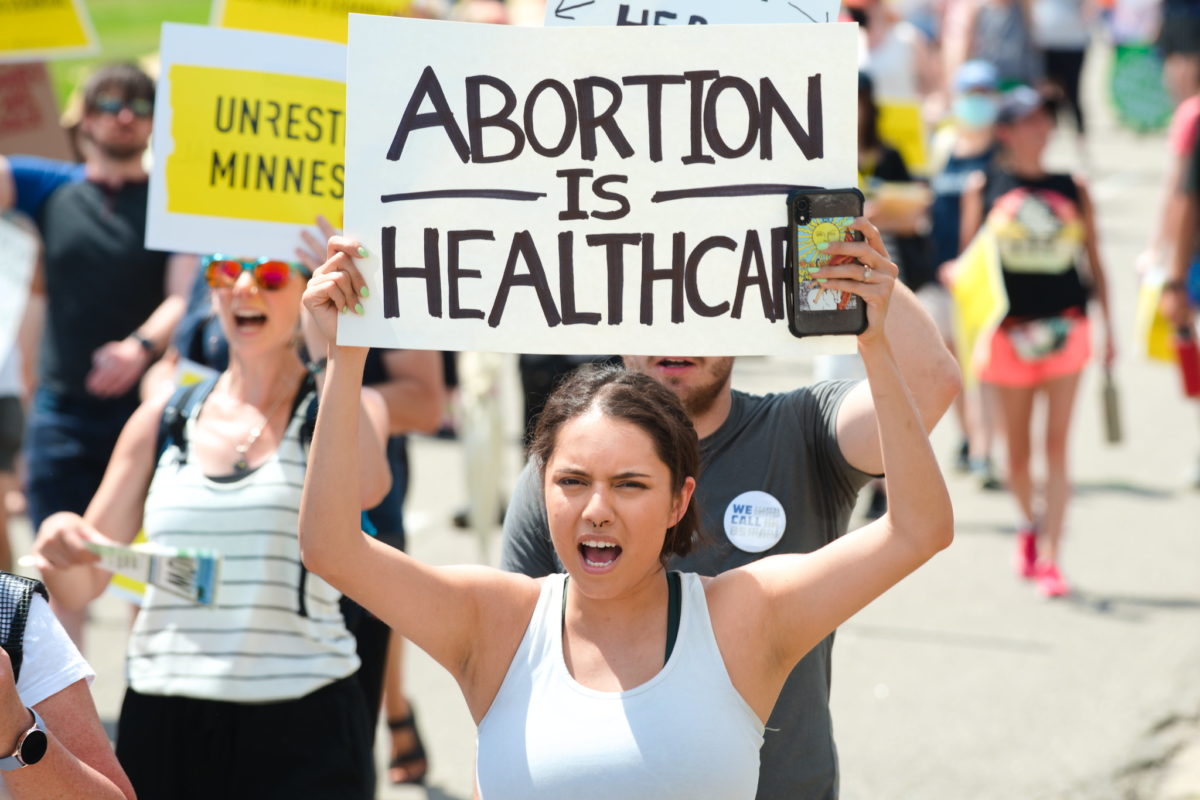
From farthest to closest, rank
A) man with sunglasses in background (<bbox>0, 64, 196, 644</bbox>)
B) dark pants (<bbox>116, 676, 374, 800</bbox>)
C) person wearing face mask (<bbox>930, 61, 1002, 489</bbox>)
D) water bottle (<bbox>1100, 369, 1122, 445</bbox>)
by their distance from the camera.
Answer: person wearing face mask (<bbox>930, 61, 1002, 489</bbox>), water bottle (<bbox>1100, 369, 1122, 445</bbox>), man with sunglasses in background (<bbox>0, 64, 196, 644</bbox>), dark pants (<bbox>116, 676, 374, 800</bbox>)

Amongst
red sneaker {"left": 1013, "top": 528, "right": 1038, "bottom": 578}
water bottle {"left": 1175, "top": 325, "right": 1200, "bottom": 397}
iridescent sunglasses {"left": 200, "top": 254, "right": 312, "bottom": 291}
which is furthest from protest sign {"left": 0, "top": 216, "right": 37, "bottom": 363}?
water bottle {"left": 1175, "top": 325, "right": 1200, "bottom": 397}

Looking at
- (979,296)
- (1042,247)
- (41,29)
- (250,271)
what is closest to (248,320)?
(250,271)

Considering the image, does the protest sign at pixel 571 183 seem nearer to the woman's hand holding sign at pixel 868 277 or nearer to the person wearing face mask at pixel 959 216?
the woman's hand holding sign at pixel 868 277

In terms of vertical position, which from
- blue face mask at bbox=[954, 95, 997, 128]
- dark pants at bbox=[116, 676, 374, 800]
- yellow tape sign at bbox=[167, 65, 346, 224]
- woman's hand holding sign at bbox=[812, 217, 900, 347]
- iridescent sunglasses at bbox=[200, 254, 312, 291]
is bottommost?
dark pants at bbox=[116, 676, 374, 800]

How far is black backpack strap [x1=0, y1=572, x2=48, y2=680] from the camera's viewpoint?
2744mm

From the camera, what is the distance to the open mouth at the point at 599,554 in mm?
2822

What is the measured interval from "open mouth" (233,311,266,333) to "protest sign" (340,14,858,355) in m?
1.15

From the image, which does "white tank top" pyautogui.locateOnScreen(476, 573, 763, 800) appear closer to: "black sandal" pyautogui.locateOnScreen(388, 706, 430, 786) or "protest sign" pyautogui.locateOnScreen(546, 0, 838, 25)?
"protest sign" pyautogui.locateOnScreen(546, 0, 838, 25)

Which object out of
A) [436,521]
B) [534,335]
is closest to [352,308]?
[534,335]

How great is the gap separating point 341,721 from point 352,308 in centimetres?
137

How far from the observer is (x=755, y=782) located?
281 cm

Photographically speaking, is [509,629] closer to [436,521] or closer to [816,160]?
[816,160]

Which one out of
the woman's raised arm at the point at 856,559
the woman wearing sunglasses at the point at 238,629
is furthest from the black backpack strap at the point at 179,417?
the woman's raised arm at the point at 856,559

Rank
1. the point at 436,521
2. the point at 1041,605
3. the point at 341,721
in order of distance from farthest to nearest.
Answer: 1. the point at 436,521
2. the point at 1041,605
3. the point at 341,721
